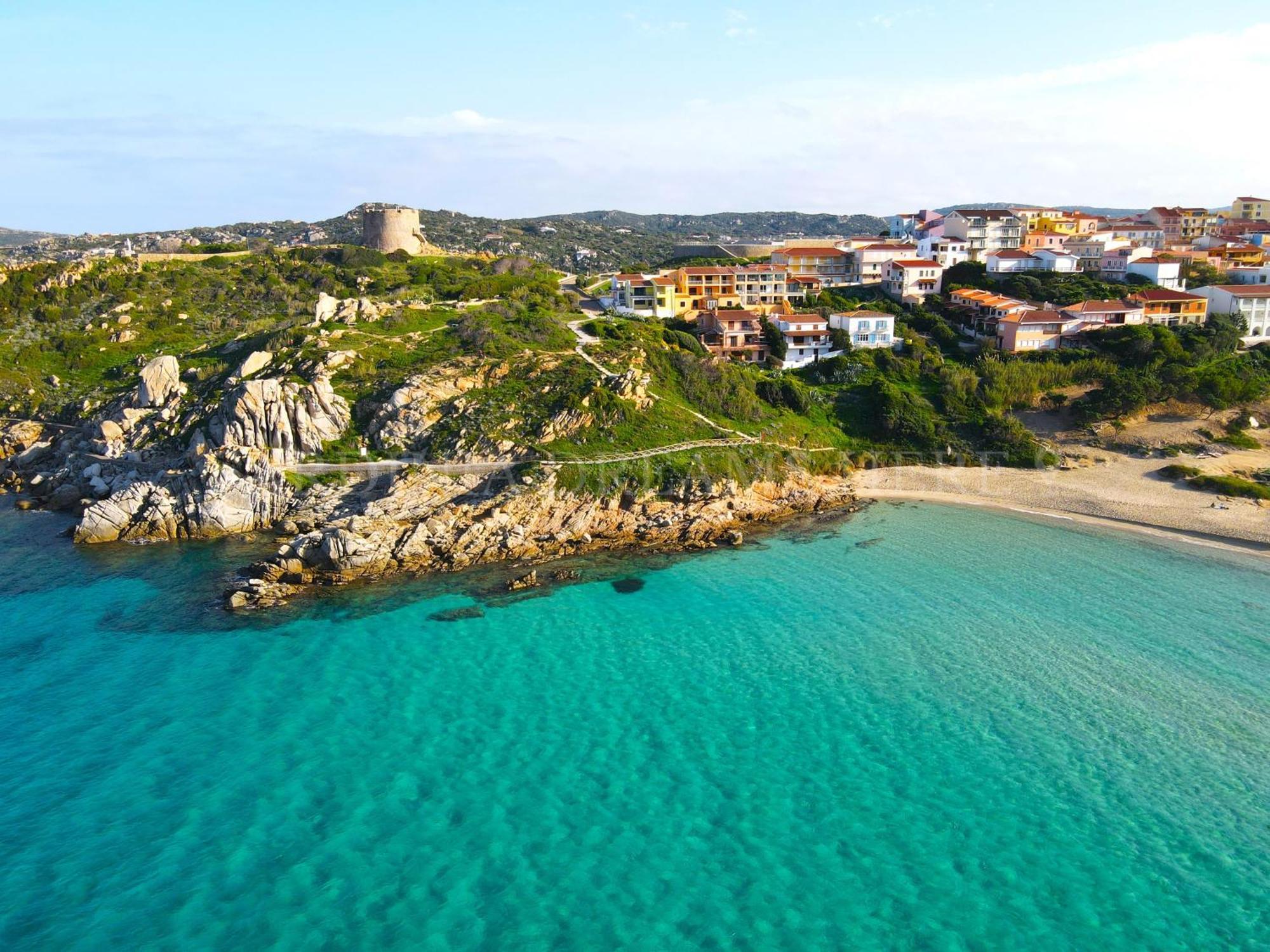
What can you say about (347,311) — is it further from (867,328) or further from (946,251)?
(946,251)

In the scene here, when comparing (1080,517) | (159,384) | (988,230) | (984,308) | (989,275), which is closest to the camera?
Result: (1080,517)

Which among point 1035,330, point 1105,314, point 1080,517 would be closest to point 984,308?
point 1035,330

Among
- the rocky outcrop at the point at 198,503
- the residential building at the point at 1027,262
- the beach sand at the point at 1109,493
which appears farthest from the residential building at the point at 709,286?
the rocky outcrop at the point at 198,503

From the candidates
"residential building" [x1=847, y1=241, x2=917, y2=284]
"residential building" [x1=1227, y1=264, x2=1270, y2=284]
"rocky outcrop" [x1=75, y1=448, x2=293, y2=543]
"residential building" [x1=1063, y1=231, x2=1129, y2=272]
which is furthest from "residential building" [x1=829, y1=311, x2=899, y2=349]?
"rocky outcrop" [x1=75, y1=448, x2=293, y2=543]

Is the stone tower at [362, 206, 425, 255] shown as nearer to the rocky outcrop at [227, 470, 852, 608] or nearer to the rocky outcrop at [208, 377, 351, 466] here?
the rocky outcrop at [208, 377, 351, 466]

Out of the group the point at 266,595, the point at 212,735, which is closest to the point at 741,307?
the point at 266,595

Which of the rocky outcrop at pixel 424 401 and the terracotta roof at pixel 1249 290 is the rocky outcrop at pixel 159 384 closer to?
the rocky outcrop at pixel 424 401
